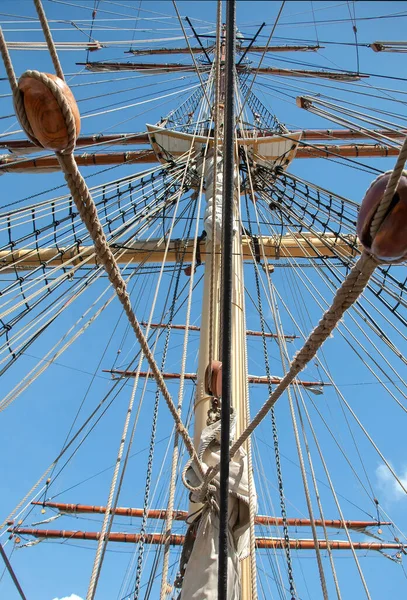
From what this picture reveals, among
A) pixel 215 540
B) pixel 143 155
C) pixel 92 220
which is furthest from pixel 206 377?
pixel 143 155

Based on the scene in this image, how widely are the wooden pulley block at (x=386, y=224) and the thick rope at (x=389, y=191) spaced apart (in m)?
0.01

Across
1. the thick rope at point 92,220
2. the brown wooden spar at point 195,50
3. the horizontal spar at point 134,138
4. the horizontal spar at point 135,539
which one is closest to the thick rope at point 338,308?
the thick rope at point 92,220

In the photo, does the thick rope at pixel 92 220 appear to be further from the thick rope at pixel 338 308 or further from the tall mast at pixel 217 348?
the tall mast at pixel 217 348

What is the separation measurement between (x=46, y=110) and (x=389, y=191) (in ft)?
2.52

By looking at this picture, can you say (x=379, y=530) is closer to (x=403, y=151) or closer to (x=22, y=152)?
(x=22, y=152)

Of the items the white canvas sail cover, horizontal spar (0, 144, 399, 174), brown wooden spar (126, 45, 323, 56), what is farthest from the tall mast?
brown wooden spar (126, 45, 323, 56)

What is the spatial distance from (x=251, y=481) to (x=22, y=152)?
7.56 metres

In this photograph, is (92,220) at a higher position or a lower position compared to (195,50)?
lower

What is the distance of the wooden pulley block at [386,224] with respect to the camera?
3.79 ft

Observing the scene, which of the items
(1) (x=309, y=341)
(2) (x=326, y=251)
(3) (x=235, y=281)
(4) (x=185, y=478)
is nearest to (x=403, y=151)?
(1) (x=309, y=341)

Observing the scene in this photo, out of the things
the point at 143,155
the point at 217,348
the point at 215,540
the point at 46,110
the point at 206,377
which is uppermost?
the point at 143,155

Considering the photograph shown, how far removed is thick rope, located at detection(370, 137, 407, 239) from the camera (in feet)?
3.52

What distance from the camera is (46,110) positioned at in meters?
1.22

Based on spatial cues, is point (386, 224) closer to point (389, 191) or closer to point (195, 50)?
point (389, 191)
